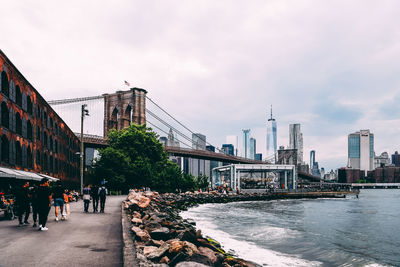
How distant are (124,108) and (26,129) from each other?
50.9m

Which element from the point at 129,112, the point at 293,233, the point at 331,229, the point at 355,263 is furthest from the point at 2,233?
the point at 129,112

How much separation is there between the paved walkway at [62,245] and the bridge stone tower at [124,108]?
212 feet

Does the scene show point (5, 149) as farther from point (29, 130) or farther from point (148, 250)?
point (148, 250)

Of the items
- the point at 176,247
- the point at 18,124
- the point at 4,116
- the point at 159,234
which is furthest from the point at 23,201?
the point at 18,124

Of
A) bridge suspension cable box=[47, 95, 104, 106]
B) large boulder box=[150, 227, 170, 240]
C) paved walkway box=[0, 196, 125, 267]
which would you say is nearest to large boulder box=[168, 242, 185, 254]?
paved walkway box=[0, 196, 125, 267]

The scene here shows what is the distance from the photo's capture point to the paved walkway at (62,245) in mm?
8773

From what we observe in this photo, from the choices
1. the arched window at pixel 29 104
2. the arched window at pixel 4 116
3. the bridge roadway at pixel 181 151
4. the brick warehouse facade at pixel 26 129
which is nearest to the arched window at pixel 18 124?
the brick warehouse facade at pixel 26 129

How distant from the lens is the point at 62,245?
10664 mm

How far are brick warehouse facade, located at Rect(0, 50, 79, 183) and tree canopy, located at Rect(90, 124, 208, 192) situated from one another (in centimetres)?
668

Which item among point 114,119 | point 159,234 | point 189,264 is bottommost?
point 159,234

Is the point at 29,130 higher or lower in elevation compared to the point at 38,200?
higher

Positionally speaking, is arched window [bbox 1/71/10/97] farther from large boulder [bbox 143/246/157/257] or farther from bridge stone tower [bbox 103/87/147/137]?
bridge stone tower [bbox 103/87/147/137]

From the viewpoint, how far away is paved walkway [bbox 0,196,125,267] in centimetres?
877

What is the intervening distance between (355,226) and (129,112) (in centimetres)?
6306
